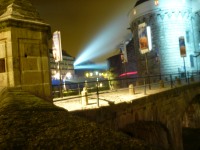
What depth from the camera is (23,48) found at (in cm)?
573

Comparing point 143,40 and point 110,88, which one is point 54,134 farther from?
point 110,88

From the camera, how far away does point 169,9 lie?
34.3m

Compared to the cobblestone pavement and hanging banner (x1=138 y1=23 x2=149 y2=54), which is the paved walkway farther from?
hanging banner (x1=138 y1=23 x2=149 y2=54)

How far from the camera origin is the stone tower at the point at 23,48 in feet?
18.4

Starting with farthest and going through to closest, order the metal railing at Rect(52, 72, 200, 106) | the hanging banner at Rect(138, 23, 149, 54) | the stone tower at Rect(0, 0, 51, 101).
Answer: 1. the hanging banner at Rect(138, 23, 149, 54)
2. the metal railing at Rect(52, 72, 200, 106)
3. the stone tower at Rect(0, 0, 51, 101)

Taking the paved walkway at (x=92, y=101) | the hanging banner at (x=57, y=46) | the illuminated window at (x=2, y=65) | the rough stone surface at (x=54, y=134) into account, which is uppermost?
the hanging banner at (x=57, y=46)

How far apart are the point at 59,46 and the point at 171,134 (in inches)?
369

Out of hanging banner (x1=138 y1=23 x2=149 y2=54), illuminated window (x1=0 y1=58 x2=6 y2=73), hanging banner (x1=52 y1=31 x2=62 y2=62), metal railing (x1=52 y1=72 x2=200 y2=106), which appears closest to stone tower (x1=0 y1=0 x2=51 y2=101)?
illuminated window (x1=0 y1=58 x2=6 y2=73)

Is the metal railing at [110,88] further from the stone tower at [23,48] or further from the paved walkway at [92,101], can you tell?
the stone tower at [23,48]

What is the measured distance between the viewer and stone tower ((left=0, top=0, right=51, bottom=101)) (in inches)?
221

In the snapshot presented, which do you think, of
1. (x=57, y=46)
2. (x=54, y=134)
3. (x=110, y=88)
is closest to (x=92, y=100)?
(x=57, y=46)

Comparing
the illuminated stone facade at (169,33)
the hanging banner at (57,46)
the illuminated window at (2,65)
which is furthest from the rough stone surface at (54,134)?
the illuminated stone facade at (169,33)

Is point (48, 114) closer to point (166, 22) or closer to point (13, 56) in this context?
point (13, 56)

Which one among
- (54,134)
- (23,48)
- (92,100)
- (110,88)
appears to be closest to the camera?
(54,134)
